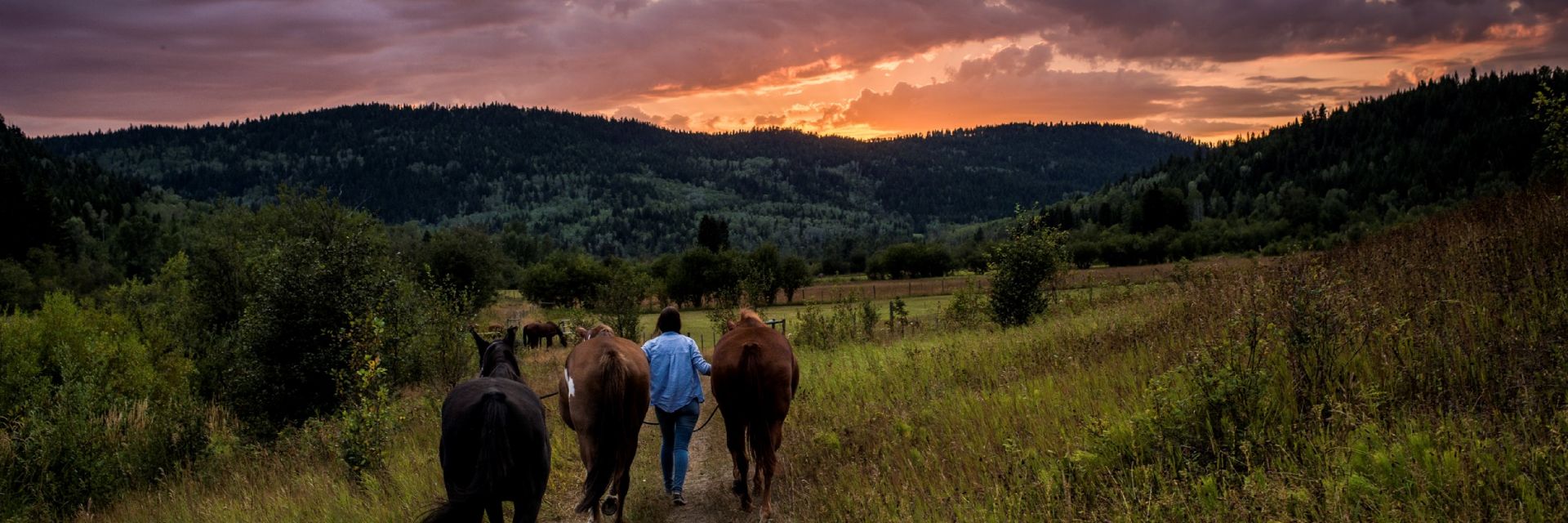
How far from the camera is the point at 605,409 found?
7.36 m

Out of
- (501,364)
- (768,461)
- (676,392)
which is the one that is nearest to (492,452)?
(501,364)

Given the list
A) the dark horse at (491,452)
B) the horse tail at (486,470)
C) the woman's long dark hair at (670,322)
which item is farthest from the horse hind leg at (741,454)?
the horse tail at (486,470)

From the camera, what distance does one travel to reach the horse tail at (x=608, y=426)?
732cm

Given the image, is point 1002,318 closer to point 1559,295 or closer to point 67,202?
point 1559,295

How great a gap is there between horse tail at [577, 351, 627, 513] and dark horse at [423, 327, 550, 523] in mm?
783

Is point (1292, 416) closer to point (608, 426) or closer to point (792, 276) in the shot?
point (608, 426)

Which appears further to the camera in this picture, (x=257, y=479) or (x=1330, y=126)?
(x=1330, y=126)

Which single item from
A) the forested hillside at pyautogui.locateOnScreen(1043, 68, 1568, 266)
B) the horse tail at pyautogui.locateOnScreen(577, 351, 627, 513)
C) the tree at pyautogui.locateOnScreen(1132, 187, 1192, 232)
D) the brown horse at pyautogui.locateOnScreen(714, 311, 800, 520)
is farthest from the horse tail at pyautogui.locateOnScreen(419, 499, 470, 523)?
the tree at pyautogui.locateOnScreen(1132, 187, 1192, 232)

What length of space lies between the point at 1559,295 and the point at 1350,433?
9.63 feet

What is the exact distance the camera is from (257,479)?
37.6 ft

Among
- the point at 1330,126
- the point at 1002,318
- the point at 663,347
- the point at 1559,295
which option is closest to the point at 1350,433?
the point at 1559,295

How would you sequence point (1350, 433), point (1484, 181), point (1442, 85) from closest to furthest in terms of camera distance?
point (1350, 433), point (1484, 181), point (1442, 85)

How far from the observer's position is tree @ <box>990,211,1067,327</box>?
69.9 ft

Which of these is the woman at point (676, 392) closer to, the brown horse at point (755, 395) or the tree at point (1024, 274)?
the brown horse at point (755, 395)
